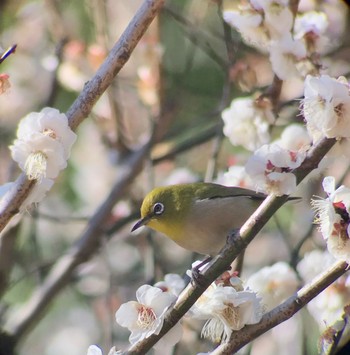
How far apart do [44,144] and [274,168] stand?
0.63m

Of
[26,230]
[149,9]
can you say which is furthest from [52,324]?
Result: [149,9]

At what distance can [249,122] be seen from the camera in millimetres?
3055

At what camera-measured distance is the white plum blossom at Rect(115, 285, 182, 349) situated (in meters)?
2.26

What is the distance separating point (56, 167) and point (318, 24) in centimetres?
130

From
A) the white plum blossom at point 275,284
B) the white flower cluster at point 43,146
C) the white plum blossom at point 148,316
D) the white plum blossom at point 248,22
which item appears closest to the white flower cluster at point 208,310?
the white plum blossom at point 148,316

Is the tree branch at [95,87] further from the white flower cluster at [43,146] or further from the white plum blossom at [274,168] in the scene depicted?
the white plum blossom at [274,168]

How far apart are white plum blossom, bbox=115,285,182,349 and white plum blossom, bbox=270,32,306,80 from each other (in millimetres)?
938

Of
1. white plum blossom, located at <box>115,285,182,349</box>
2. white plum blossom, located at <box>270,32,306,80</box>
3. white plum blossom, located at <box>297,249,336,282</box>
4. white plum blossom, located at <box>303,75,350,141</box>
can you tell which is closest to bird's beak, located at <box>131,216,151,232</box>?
white plum blossom, located at <box>297,249,336,282</box>

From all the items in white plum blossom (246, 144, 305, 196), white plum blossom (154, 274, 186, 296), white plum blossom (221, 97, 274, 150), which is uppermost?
white plum blossom (246, 144, 305, 196)

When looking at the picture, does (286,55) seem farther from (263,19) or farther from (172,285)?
(172,285)

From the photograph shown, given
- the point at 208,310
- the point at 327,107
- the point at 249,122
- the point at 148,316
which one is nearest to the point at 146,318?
the point at 148,316

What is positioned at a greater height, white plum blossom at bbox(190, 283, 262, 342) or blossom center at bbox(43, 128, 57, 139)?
blossom center at bbox(43, 128, 57, 139)

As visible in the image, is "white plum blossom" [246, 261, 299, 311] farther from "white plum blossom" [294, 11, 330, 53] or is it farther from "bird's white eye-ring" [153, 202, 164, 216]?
"white plum blossom" [294, 11, 330, 53]

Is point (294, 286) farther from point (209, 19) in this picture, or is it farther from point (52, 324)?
point (52, 324)
